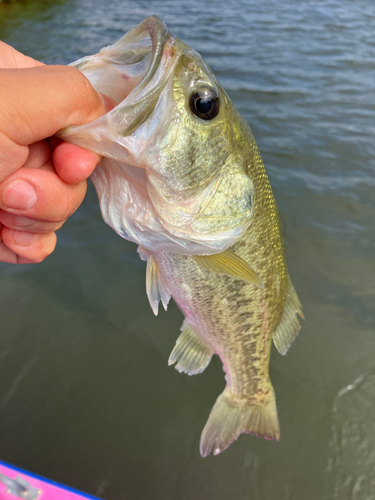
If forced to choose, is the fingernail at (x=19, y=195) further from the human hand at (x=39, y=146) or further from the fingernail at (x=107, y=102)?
the fingernail at (x=107, y=102)

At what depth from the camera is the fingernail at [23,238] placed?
3.88 feet

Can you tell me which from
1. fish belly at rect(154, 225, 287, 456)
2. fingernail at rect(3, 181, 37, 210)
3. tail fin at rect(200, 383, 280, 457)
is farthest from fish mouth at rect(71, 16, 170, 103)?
tail fin at rect(200, 383, 280, 457)

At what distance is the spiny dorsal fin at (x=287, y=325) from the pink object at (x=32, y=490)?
3.66 feet

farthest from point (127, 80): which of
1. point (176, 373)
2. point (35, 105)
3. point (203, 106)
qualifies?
point (176, 373)

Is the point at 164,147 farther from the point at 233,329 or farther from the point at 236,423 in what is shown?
the point at 236,423

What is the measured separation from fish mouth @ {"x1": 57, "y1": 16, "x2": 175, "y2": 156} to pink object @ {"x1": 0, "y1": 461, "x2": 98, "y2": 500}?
1.43 meters

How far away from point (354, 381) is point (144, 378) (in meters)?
1.53

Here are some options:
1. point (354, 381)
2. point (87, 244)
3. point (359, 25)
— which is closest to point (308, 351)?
point (354, 381)

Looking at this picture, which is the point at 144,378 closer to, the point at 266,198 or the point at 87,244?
the point at 87,244

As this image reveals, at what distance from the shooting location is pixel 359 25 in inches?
276

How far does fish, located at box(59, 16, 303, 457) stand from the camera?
94cm

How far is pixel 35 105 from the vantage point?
2.46ft

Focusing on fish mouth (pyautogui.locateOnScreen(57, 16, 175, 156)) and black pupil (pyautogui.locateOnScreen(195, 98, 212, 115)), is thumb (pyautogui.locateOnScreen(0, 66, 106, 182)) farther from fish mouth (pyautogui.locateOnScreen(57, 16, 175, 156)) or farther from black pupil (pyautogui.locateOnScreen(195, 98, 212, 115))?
black pupil (pyautogui.locateOnScreen(195, 98, 212, 115))

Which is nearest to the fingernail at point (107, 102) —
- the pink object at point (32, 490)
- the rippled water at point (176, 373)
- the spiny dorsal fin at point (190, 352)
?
the spiny dorsal fin at point (190, 352)
